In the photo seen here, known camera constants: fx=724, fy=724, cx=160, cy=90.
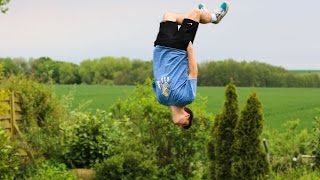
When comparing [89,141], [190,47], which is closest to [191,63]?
[190,47]

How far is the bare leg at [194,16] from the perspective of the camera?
498cm

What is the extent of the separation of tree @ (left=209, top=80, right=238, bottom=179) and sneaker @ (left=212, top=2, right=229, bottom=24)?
18.5 feet

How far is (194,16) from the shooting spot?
4.97 m

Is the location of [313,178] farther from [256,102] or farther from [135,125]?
[135,125]

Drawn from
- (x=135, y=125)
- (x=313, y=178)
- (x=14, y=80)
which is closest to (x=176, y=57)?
(x=313, y=178)

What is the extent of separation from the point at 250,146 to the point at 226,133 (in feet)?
1.47

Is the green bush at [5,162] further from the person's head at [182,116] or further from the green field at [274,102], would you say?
the green field at [274,102]

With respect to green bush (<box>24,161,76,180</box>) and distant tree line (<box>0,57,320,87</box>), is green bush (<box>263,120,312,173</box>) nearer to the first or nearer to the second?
distant tree line (<box>0,57,320,87</box>)

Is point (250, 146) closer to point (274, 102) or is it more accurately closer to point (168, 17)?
point (168, 17)

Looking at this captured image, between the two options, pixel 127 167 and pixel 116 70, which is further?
pixel 116 70

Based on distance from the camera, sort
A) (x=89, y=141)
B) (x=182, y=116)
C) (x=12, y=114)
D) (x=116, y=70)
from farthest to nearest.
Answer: (x=116, y=70) → (x=12, y=114) → (x=89, y=141) → (x=182, y=116)

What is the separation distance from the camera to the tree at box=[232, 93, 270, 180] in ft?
34.4

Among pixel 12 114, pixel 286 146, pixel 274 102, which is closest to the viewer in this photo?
pixel 12 114

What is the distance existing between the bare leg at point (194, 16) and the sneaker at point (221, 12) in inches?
1.9
